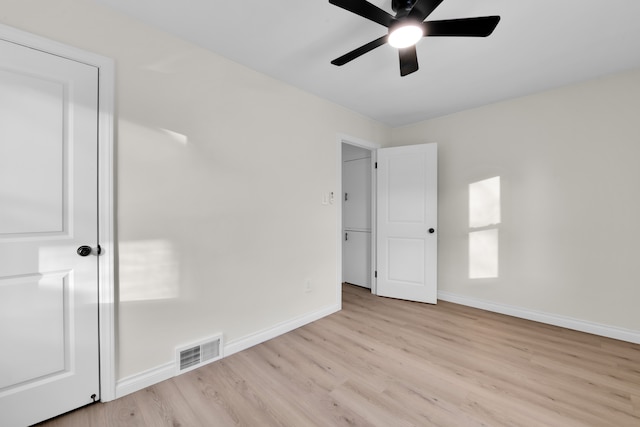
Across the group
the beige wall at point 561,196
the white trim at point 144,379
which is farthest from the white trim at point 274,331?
the beige wall at point 561,196

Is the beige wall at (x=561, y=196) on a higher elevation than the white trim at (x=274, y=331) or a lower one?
higher

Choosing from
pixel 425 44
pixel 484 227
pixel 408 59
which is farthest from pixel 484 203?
pixel 408 59

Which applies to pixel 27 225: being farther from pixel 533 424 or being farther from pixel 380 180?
pixel 380 180

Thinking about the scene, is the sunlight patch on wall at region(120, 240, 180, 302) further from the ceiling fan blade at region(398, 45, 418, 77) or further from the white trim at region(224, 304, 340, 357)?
the ceiling fan blade at region(398, 45, 418, 77)

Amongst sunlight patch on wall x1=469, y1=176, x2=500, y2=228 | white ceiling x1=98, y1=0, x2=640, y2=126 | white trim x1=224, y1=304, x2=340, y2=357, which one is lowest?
white trim x1=224, y1=304, x2=340, y2=357

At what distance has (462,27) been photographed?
1.48 metres

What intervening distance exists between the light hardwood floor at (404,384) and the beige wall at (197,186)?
29 cm

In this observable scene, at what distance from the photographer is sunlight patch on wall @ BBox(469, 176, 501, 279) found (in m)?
3.20

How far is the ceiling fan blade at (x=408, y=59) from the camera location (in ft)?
5.66

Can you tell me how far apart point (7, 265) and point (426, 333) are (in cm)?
312

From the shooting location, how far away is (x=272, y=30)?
1.90m

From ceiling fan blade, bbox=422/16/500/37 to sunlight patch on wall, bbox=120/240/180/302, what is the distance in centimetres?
220

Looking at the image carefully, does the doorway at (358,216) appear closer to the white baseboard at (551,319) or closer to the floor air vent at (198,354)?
the white baseboard at (551,319)

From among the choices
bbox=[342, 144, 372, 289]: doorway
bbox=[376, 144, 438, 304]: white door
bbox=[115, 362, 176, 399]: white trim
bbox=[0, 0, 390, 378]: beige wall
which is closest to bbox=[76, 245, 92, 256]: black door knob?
bbox=[0, 0, 390, 378]: beige wall
